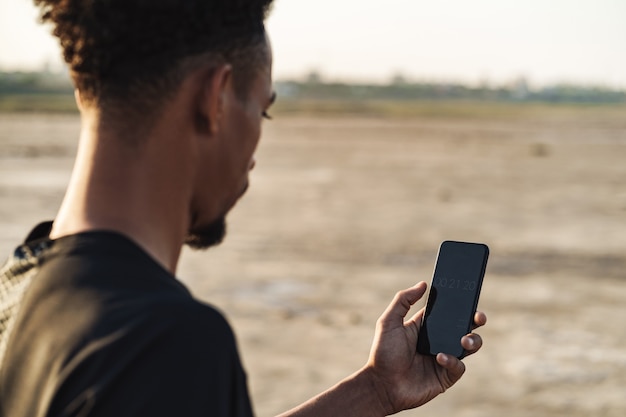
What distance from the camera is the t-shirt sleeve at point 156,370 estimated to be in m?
1.13

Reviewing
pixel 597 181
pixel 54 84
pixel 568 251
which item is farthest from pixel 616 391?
pixel 54 84

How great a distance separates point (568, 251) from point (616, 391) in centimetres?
561

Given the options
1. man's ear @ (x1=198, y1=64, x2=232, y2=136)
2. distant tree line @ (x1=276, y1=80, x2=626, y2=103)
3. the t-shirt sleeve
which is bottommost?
distant tree line @ (x1=276, y1=80, x2=626, y2=103)

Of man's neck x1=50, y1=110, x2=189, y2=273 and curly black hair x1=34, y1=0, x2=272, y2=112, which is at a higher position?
curly black hair x1=34, y1=0, x2=272, y2=112

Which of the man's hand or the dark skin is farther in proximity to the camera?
the man's hand

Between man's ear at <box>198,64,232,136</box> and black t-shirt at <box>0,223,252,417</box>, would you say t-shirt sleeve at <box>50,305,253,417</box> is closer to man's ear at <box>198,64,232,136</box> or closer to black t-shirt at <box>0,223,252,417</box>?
black t-shirt at <box>0,223,252,417</box>

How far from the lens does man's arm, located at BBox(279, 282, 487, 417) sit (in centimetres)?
205

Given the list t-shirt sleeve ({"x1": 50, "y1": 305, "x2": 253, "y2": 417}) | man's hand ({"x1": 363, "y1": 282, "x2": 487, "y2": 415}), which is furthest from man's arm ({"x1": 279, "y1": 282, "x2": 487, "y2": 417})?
t-shirt sleeve ({"x1": 50, "y1": 305, "x2": 253, "y2": 417})

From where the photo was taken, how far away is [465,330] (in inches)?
86.2

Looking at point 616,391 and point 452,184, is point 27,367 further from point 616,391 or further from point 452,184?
point 452,184

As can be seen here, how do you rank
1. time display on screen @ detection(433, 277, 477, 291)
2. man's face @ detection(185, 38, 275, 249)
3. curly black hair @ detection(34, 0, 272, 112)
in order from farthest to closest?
1. time display on screen @ detection(433, 277, 477, 291)
2. man's face @ detection(185, 38, 275, 249)
3. curly black hair @ detection(34, 0, 272, 112)

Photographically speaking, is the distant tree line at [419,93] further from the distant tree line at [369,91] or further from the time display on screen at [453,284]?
the time display on screen at [453,284]

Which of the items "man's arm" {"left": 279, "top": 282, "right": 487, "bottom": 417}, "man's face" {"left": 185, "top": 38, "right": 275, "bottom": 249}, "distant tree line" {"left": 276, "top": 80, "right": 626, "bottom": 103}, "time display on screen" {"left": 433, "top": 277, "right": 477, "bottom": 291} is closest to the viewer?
"man's face" {"left": 185, "top": 38, "right": 275, "bottom": 249}

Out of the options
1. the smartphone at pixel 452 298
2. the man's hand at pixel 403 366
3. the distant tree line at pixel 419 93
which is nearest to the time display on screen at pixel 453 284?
the smartphone at pixel 452 298
